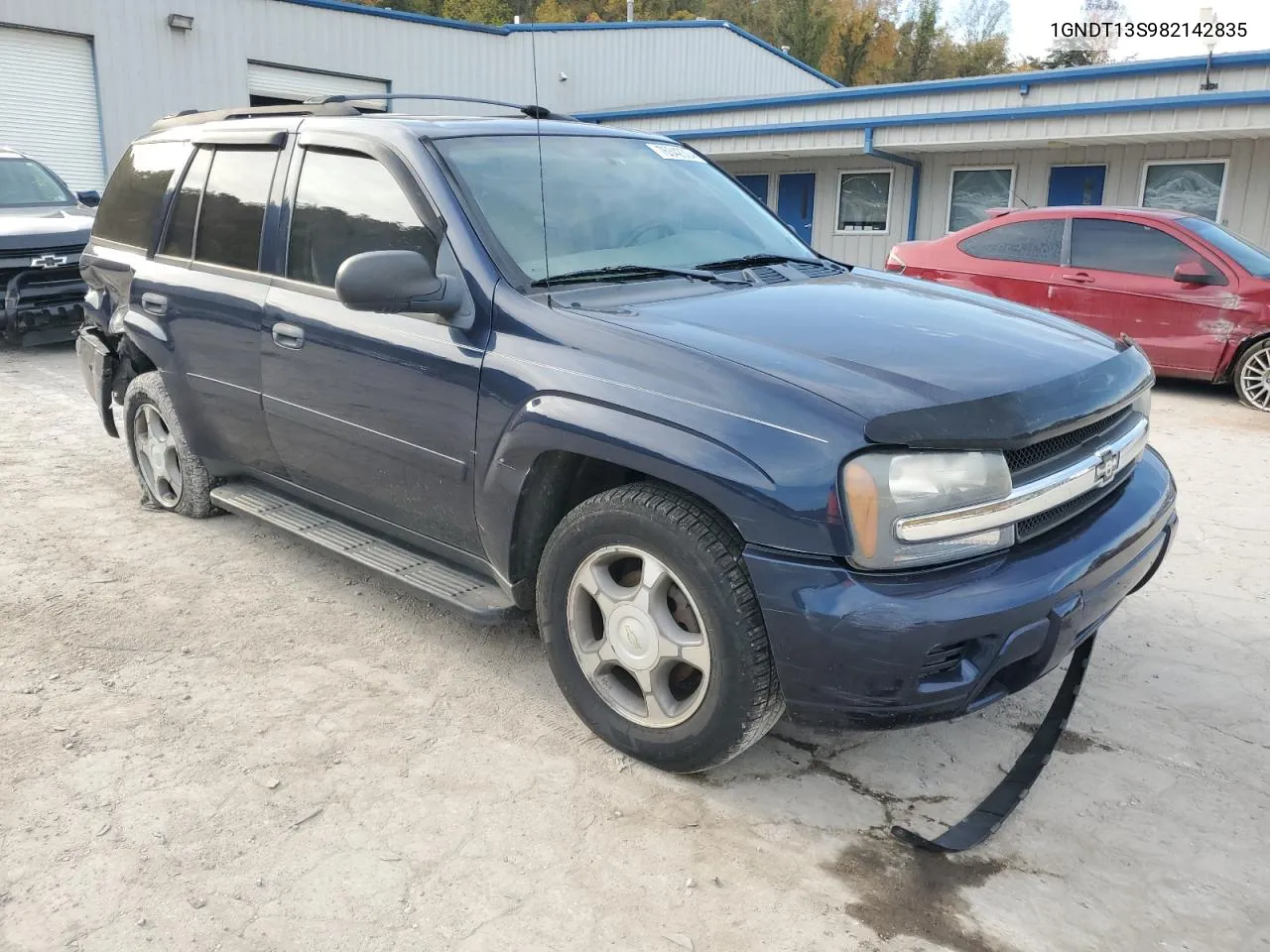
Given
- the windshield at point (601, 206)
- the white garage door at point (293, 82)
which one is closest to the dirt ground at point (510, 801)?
the windshield at point (601, 206)

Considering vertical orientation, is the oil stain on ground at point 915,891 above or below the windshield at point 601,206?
below

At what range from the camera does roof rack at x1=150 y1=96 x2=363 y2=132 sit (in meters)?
4.00

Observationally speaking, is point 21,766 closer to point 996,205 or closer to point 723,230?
point 723,230

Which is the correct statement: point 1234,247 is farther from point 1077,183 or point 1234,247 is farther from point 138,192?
point 138,192

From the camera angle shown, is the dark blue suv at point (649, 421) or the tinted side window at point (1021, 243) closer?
the dark blue suv at point (649, 421)

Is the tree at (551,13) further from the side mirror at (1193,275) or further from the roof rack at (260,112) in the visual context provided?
the roof rack at (260,112)

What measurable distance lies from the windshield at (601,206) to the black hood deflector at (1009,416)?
1.30 m

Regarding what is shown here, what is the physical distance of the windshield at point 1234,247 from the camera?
8.16 meters

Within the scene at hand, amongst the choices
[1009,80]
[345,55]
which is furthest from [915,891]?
[345,55]

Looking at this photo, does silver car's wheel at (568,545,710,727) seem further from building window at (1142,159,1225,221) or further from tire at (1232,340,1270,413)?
building window at (1142,159,1225,221)

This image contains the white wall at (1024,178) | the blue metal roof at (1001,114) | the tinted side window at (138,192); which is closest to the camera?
the tinted side window at (138,192)

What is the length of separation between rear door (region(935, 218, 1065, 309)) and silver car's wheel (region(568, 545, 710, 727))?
7.20 meters

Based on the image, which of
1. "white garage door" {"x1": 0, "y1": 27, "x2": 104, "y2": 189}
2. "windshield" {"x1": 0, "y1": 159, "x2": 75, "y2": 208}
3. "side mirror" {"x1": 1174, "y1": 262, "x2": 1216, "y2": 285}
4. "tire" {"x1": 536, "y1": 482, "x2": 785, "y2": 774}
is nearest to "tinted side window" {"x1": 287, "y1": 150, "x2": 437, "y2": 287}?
"tire" {"x1": 536, "y1": 482, "x2": 785, "y2": 774}

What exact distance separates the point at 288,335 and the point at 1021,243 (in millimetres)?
7535
